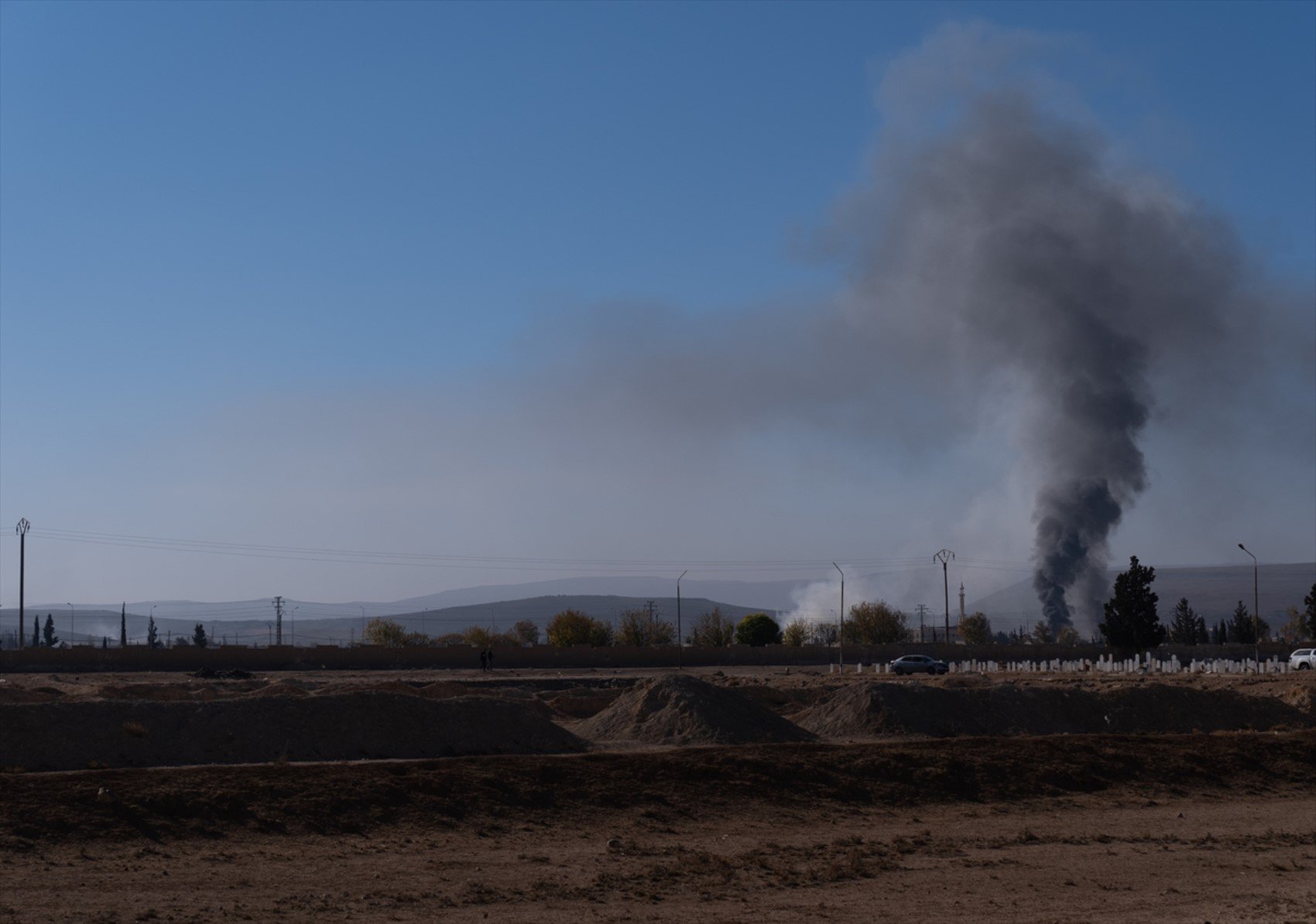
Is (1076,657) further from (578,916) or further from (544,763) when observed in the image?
(578,916)

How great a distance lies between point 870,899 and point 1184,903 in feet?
13.9

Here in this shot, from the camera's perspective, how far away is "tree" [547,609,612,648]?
404ft

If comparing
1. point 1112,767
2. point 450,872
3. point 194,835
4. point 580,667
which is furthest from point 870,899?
point 580,667

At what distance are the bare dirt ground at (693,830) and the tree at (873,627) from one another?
10099 cm

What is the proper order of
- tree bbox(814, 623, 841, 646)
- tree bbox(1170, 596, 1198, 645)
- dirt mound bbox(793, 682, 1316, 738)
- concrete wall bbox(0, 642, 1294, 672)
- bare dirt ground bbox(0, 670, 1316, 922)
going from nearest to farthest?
1. bare dirt ground bbox(0, 670, 1316, 922)
2. dirt mound bbox(793, 682, 1316, 738)
3. concrete wall bbox(0, 642, 1294, 672)
4. tree bbox(1170, 596, 1198, 645)
5. tree bbox(814, 623, 841, 646)

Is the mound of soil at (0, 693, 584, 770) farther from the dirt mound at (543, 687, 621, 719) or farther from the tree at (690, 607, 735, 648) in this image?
the tree at (690, 607, 735, 648)

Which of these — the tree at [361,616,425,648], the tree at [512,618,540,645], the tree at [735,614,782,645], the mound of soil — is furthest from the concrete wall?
the mound of soil

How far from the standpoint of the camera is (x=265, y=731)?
87.7 feet

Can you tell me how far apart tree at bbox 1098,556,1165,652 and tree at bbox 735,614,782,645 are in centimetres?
3625

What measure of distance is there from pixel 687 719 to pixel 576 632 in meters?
94.4

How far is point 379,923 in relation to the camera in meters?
15.4

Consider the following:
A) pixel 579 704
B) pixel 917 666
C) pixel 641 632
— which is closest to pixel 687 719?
pixel 579 704

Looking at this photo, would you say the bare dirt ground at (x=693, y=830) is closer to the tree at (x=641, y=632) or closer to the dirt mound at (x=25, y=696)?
the dirt mound at (x=25, y=696)

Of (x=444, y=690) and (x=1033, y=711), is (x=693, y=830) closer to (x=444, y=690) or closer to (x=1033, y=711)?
(x=1033, y=711)
